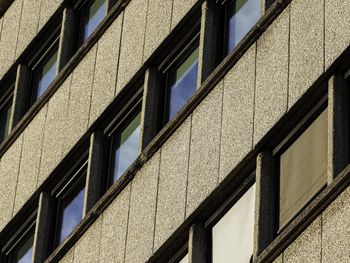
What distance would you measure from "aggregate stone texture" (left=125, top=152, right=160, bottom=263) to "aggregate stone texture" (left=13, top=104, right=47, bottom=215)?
375 cm

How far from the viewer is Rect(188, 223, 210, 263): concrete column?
19195 millimetres

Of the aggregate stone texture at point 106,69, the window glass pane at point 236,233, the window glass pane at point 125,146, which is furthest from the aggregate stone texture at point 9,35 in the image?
the window glass pane at point 236,233

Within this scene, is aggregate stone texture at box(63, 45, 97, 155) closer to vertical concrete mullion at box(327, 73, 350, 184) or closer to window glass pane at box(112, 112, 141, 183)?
window glass pane at box(112, 112, 141, 183)

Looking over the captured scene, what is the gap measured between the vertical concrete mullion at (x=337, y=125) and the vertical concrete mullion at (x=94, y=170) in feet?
18.7

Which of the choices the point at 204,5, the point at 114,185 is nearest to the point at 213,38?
the point at 204,5

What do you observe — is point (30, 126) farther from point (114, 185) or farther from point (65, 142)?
point (114, 185)

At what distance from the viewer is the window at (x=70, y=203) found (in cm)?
2341

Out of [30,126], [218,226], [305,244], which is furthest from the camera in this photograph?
[30,126]

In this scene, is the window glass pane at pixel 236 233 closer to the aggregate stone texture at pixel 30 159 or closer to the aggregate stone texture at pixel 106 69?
the aggregate stone texture at pixel 106 69

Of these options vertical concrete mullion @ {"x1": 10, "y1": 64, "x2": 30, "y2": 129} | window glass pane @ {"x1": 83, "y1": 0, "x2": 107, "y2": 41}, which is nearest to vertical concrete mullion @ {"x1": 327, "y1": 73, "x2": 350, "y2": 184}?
window glass pane @ {"x1": 83, "y1": 0, "x2": 107, "y2": 41}

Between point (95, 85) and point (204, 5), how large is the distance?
9.44 ft

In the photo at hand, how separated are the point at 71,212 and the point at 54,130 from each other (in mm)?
1601

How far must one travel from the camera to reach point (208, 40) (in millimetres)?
21391

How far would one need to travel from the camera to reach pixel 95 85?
23953mm
